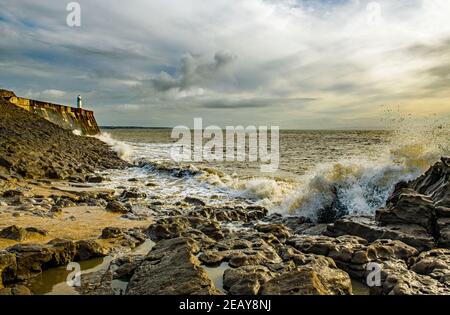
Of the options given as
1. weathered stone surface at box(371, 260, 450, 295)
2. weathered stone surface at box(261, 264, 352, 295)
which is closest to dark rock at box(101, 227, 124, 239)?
weathered stone surface at box(261, 264, 352, 295)

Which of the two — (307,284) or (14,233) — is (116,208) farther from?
(307,284)

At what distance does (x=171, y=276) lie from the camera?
178 inches

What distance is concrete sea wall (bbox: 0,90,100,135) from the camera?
99.5 feet

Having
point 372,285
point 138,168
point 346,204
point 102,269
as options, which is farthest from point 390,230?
point 138,168

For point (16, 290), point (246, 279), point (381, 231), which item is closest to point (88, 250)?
point (16, 290)

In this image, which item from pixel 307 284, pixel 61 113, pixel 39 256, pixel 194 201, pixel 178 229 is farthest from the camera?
pixel 61 113

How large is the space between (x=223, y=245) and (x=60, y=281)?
9.48 ft

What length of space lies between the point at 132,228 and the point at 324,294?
Answer: 17.7 ft

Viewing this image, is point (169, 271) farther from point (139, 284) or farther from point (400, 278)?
point (400, 278)

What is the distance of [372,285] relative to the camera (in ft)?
16.8

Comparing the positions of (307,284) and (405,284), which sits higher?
(307,284)

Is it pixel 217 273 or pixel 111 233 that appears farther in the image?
pixel 111 233

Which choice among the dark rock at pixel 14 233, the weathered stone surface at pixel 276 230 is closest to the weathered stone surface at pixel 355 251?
the weathered stone surface at pixel 276 230

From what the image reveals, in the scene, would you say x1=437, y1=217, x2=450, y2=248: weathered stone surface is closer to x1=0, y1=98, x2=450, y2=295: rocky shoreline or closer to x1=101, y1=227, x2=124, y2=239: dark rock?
x1=0, y1=98, x2=450, y2=295: rocky shoreline
